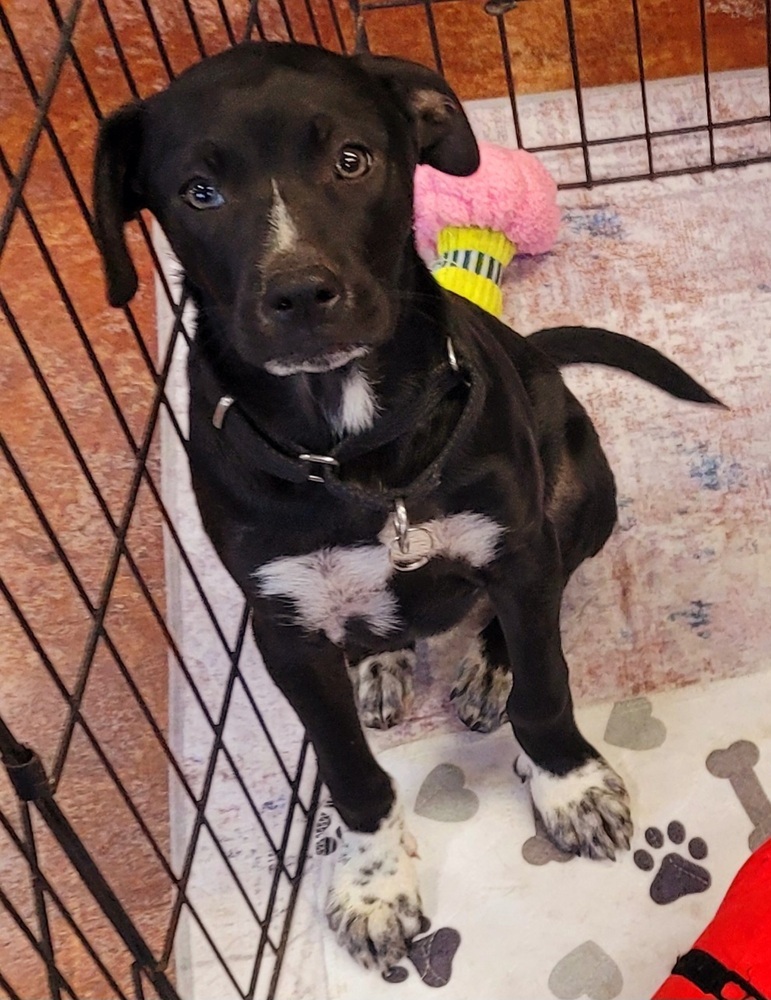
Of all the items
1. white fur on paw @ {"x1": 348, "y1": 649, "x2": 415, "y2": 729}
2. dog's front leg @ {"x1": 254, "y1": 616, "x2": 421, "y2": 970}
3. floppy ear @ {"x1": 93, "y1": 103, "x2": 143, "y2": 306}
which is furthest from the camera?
white fur on paw @ {"x1": 348, "y1": 649, "x2": 415, "y2": 729}

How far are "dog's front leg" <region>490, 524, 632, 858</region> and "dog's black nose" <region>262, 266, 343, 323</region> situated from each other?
0.44 metres

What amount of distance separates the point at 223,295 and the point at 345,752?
2.03 ft

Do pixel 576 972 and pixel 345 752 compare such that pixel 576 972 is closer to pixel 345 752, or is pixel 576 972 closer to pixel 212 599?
pixel 345 752

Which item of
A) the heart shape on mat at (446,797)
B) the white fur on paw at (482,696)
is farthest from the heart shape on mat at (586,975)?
the white fur on paw at (482,696)

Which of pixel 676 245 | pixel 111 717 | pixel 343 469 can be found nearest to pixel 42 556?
pixel 111 717

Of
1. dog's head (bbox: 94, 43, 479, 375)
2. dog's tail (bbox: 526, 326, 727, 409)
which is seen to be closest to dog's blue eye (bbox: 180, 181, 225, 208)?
dog's head (bbox: 94, 43, 479, 375)

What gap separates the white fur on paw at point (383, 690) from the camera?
170 cm

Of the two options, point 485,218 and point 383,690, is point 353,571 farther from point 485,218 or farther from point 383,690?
point 485,218

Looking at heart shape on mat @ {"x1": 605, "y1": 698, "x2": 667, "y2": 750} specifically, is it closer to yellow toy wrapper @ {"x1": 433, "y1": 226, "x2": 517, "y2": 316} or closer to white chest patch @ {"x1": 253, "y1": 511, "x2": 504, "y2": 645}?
white chest patch @ {"x1": 253, "y1": 511, "x2": 504, "y2": 645}

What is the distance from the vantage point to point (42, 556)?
6.84ft

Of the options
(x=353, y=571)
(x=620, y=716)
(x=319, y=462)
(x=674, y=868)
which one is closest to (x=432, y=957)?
(x=674, y=868)

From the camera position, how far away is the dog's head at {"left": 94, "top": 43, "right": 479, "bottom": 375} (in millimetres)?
996

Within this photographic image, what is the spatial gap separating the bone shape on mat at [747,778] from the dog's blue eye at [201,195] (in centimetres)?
103

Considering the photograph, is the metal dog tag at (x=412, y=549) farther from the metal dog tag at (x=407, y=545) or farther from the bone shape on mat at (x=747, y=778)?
the bone shape on mat at (x=747, y=778)
